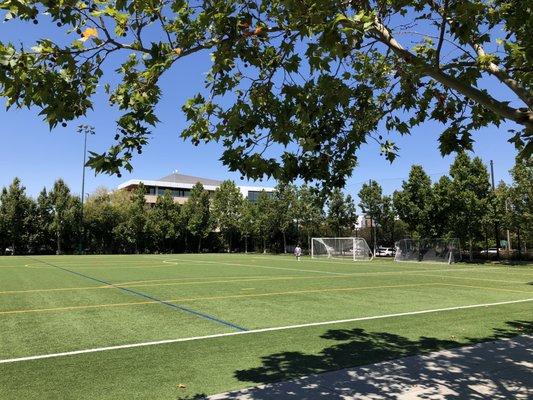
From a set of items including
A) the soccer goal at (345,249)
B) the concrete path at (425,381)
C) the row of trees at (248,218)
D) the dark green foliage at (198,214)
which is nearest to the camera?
the concrete path at (425,381)

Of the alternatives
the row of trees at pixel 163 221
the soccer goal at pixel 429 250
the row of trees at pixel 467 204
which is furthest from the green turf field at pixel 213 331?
the row of trees at pixel 163 221

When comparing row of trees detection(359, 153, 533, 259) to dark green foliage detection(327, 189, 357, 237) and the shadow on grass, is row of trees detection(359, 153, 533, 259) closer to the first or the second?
dark green foliage detection(327, 189, 357, 237)

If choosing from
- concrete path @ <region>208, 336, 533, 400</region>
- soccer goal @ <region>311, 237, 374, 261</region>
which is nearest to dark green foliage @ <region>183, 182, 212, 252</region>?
soccer goal @ <region>311, 237, 374, 261</region>

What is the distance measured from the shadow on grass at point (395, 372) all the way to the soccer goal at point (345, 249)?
40391 mm

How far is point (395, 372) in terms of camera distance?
6.68m

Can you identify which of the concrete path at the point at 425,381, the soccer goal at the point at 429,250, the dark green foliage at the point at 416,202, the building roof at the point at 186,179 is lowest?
the concrete path at the point at 425,381

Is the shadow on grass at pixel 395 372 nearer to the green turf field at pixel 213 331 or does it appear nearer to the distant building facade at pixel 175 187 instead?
the green turf field at pixel 213 331

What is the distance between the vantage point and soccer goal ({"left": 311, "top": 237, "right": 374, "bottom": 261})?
164 ft

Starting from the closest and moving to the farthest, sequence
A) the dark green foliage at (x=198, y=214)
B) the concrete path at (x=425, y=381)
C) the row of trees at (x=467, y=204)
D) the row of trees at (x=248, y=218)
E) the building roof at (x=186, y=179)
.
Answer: the concrete path at (x=425, y=381) → the row of trees at (x=467, y=204) → the row of trees at (x=248, y=218) → the dark green foliage at (x=198, y=214) → the building roof at (x=186, y=179)

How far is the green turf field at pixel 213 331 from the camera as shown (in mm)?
6625

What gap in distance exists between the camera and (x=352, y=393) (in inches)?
228

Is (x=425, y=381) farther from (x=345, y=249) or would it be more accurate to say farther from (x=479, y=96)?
(x=345, y=249)

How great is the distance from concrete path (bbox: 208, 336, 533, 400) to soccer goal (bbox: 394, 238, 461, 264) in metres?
35.7

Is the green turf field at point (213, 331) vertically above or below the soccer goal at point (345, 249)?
below
